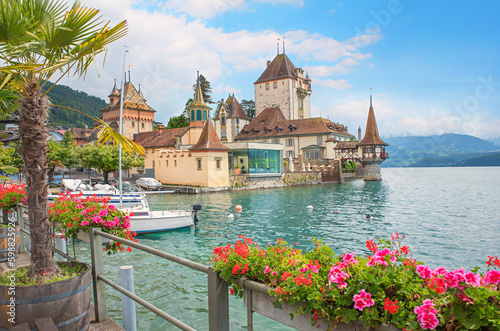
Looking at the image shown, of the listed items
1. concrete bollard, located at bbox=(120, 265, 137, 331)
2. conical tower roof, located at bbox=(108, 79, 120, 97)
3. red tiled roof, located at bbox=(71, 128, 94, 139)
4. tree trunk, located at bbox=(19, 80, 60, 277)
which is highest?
conical tower roof, located at bbox=(108, 79, 120, 97)

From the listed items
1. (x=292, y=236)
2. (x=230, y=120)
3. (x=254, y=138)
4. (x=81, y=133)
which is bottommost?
(x=292, y=236)

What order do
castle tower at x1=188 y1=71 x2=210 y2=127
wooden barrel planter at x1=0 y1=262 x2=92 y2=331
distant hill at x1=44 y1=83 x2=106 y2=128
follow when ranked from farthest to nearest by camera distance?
distant hill at x1=44 y1=83 x2=106 y2=128, castle tower at x1=188 y1=71 x2=210 y2=127, wooden barrel planter at x1=0 y1=262 x2=92 y2=331

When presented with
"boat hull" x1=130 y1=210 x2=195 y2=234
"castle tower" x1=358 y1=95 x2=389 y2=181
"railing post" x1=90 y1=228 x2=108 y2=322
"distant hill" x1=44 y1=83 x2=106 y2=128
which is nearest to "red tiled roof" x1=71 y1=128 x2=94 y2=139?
"distant hill" x1=44 y1=83 x2=106 y2=128

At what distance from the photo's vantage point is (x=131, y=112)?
67.4 metres

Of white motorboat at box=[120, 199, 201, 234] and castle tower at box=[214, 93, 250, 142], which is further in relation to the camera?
castle tower at box=[214, 93, 250, 142]

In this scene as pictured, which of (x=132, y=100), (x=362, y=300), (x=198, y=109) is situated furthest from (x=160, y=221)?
(x=132, y=100)

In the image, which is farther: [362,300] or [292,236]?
[292,236]

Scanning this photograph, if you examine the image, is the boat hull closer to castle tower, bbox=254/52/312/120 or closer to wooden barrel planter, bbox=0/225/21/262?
wooden barrel planter, bbox=0/225/21/262

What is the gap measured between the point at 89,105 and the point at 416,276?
16652 centimetres

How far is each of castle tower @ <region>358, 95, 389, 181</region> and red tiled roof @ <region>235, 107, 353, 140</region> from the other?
4.58 metres

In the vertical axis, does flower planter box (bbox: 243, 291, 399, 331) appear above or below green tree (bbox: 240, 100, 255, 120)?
below

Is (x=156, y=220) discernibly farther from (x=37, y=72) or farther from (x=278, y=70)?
(x=278, y=70)

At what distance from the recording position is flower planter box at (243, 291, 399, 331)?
2.31 m

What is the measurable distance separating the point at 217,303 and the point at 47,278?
89.1 inches
